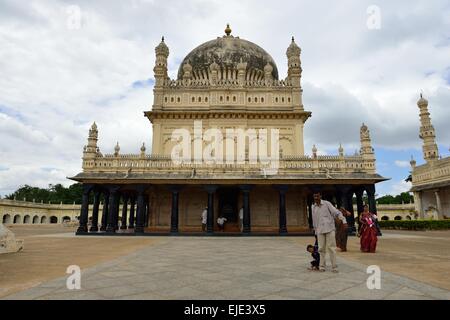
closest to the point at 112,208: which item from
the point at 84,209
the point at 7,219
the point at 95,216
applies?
the point at 95,216

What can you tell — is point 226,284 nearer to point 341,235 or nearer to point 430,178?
point 341,235

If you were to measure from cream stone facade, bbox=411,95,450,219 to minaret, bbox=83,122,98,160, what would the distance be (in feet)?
110

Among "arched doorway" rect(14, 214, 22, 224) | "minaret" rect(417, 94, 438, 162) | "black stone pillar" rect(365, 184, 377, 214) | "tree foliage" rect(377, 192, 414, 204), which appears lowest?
"arched doorway" rect(14, 214, 22, 224)

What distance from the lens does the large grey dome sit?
28366 mm

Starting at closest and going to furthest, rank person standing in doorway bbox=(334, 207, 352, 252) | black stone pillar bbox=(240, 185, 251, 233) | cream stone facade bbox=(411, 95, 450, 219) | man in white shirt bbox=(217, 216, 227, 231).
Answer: person standing in doorway bbox=(334, 207, 352, 252)
black stone pillar bbox=(240, 185, 251, 233)
man in white shirt bbox=(217, 216, 227, 231)
cream stone facade bbox=(411, 95, 450, 219)

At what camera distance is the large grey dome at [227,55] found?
28.4 meters

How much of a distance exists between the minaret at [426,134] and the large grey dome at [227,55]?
78.9 feet

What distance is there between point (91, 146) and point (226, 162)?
28.8 feet

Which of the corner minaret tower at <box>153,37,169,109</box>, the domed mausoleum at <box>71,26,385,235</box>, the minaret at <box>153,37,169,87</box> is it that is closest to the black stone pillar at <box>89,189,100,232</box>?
the domed mausoleum at <box>71,26,385,235</box>

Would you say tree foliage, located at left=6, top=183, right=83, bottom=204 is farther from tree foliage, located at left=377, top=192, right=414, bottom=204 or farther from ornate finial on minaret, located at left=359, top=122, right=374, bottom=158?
tree foliage, located at left=377, top=192, right=414, bottom=204

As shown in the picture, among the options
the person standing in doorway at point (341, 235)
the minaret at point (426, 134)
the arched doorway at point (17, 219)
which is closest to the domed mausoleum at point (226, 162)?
the person standing in doorway at point (341, 235)

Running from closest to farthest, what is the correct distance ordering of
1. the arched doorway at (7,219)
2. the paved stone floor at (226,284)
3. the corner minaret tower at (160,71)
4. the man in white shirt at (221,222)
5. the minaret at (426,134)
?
the paved stone floor at (226,284), the man in white shirt at (221,222), the corner minaret tower at (160,71), the minaret at (426,134), the arched doorway at (7,219)

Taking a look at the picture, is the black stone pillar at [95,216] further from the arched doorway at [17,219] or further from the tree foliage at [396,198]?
the tree foliage at [396,198]
